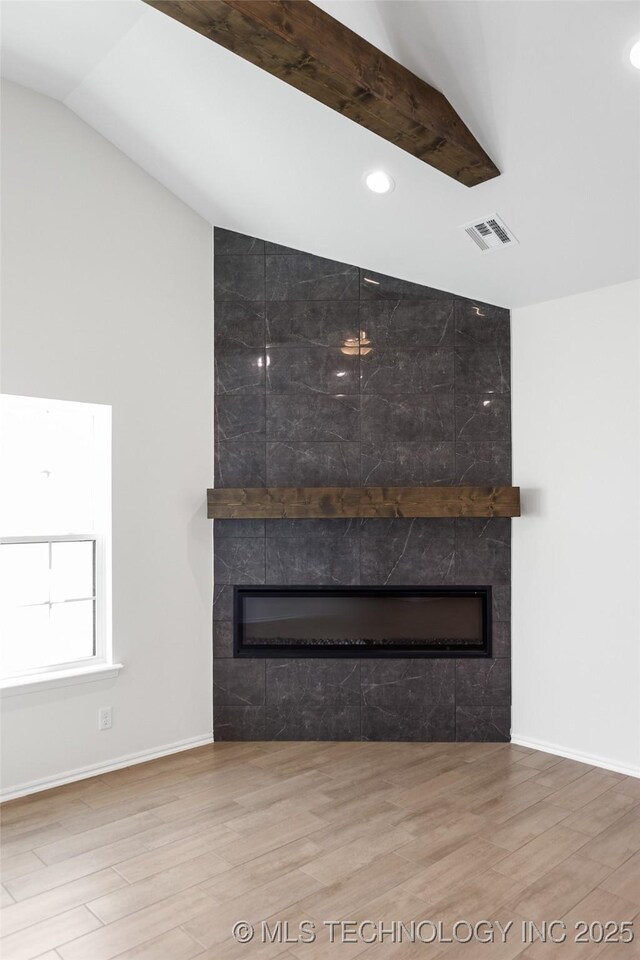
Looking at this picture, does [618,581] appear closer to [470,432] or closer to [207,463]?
[470,432]

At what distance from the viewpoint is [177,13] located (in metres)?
2.13

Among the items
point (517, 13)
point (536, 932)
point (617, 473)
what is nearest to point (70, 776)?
point (536, 932)

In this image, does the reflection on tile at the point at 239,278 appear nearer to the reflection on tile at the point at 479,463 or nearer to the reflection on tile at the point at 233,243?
the reflection on tile at the point at 233,243

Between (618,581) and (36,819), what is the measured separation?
306cm

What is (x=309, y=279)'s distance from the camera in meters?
4.18

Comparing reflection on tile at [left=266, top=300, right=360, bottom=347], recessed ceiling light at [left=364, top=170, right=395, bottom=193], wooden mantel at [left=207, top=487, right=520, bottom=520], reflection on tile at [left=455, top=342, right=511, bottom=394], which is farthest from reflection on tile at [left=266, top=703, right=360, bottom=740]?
recessed ceiling light at [left=364, top=170, right=395, bottom=193]

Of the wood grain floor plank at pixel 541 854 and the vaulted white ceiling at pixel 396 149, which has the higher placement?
the vaulted white ceiling at pixel 396 149

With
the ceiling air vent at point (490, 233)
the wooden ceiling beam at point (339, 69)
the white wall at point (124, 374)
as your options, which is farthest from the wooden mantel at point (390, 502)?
the wooden ceiling beam at point (339, 69)

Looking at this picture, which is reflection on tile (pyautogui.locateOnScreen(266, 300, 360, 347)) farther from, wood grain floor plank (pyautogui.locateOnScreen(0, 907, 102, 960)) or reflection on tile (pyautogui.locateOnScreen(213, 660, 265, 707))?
wood grain floor plank (pyautogui.locateOnScreen(0, 907, 102, 960))

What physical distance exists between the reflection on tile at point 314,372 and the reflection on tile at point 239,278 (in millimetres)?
425

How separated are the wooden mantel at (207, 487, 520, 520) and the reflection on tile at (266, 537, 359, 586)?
0.77 feet

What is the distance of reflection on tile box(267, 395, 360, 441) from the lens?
413 centimetres

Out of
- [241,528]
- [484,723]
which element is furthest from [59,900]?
[484,723]

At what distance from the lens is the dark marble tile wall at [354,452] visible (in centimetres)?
407
